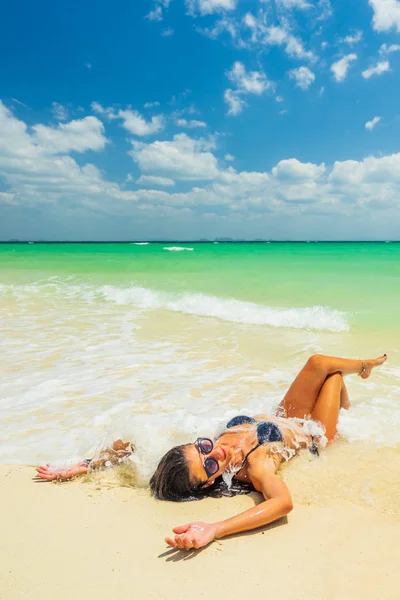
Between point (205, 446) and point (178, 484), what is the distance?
33 centimetres

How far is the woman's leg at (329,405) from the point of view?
407 cm

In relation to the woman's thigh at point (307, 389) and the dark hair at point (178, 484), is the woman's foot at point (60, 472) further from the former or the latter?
the woman's thigh at point (307, 389)

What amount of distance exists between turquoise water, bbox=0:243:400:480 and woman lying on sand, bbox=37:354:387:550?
1.32 feet

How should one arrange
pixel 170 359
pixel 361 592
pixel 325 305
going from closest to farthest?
pixel 361 592, pixel 170 359, pixel 325 305

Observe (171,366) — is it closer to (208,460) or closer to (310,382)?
(310,382)

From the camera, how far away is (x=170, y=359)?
6863mm

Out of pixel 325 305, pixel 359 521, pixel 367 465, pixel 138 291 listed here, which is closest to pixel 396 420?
pixel 367 465

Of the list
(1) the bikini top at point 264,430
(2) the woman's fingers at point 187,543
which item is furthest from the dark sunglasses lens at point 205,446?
(2) the woman's fingers at point 187,543

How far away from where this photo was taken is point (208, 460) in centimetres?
330

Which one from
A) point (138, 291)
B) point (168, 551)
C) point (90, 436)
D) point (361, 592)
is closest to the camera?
point (361, 592)

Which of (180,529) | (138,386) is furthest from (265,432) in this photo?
(138,386)

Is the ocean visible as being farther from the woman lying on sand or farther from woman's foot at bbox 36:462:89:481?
woman's foot at bbox 36:462:89:481

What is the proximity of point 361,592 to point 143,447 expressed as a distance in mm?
2113

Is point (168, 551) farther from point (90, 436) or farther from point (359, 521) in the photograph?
point (90, 436)
